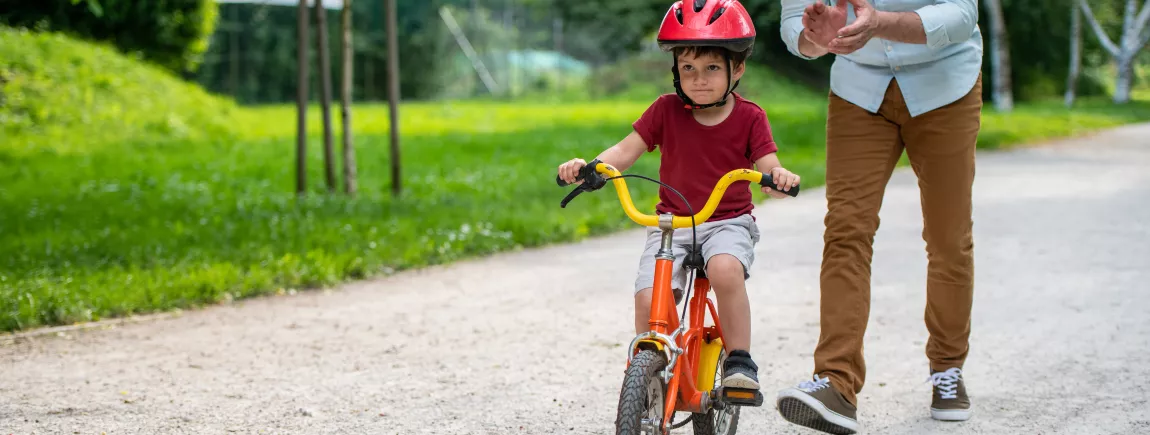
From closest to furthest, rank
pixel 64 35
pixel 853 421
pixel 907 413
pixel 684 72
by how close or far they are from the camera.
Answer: pixel 684 72
pixel 853 421
pixel 907 413
pixel 64 35

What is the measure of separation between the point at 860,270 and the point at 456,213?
6.38 metres

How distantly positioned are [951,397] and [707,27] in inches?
64.6

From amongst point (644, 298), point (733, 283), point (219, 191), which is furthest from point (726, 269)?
point (219, 191)

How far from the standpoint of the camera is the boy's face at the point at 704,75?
11.7ft

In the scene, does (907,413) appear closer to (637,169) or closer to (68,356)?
(68,356)

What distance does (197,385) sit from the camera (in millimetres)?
5094

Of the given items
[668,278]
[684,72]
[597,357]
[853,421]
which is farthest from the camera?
[597,357]

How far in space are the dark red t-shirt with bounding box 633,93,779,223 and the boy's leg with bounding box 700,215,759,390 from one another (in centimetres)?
6

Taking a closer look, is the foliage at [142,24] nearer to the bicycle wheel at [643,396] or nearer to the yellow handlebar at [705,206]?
the yellow handlebar at [705,206]

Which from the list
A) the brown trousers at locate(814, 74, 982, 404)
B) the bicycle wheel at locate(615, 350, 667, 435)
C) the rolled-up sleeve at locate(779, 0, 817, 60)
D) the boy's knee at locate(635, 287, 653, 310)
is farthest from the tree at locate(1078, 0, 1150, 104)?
the bicycle wheel at locate(615, 350, 667, 435)

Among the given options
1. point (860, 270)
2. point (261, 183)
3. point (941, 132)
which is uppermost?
point (941, 132)

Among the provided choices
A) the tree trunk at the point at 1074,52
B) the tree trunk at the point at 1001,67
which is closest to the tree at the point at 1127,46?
the tree trunk at the point at 1074,52

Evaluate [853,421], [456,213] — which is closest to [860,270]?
[853,421]

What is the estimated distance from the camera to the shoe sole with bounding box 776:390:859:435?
12.3 ft
